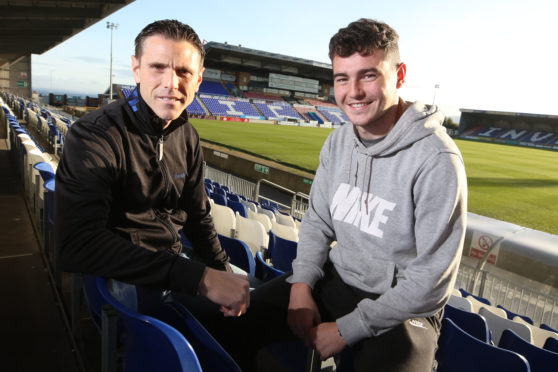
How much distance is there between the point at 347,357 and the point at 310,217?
70cm

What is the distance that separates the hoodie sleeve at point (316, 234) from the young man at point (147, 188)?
1.48 feet

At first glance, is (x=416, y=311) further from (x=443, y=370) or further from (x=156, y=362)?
(x=156, y=362)

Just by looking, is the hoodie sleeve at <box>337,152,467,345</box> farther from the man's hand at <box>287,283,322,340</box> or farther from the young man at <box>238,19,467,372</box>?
the man's hand at <box>287,283,322,340</box>

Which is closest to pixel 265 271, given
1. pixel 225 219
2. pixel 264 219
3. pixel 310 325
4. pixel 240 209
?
pixel 310 325

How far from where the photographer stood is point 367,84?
1.59 m

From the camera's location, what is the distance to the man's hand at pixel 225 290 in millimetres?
Result: 1305

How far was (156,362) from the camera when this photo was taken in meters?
1.02

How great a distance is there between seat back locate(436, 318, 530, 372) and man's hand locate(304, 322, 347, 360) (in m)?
0.61

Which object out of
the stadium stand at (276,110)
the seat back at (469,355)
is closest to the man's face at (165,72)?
the seat back at (469,355)

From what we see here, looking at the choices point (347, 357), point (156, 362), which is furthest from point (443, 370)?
point (156, 362)

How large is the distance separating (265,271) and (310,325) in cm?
77

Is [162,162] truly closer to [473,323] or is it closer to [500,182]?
[473,323]

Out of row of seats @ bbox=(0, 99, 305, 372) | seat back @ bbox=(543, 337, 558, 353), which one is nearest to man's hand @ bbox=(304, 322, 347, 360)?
row of seats @ bbox=(0, 99, 305, 372)

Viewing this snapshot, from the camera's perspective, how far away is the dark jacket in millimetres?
1283
